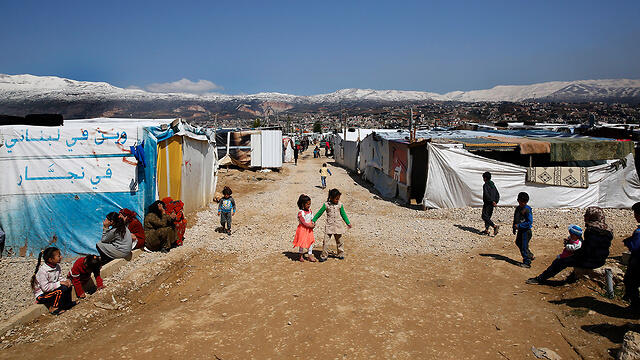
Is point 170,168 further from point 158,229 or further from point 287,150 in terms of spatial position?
point 287,150

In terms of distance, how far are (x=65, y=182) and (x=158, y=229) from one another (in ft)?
7.06

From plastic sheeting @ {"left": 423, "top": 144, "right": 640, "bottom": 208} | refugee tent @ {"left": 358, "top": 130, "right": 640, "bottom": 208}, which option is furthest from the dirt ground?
refugee tent @ {"left": 358, "top": 130, "right": 640, "bottom": 208}

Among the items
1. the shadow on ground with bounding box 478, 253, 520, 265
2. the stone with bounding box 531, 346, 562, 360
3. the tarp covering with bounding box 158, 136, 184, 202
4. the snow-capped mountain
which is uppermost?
the snow-capped mountain

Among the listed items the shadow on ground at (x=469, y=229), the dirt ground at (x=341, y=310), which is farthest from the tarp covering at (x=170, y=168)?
the shadow on ground at (x=469, y=229)

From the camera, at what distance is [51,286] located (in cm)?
506

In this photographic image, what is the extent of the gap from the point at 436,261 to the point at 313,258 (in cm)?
225

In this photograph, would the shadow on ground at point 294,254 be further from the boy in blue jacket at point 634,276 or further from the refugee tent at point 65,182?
the boy in blue jacket at point 634,276

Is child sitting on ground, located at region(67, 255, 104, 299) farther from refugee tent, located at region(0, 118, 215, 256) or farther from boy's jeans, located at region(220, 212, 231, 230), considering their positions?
boy's jeans, located at region(220, 212, 231, 230)

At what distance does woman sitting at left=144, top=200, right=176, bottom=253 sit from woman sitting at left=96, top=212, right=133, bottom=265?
767 millimetres

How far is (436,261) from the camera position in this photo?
712cm

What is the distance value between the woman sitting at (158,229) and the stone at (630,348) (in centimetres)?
709

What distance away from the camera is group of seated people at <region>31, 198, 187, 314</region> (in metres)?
5.07

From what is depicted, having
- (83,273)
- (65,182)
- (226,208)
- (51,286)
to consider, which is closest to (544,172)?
(226,208)

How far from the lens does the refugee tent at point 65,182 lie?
7730 millimetres
